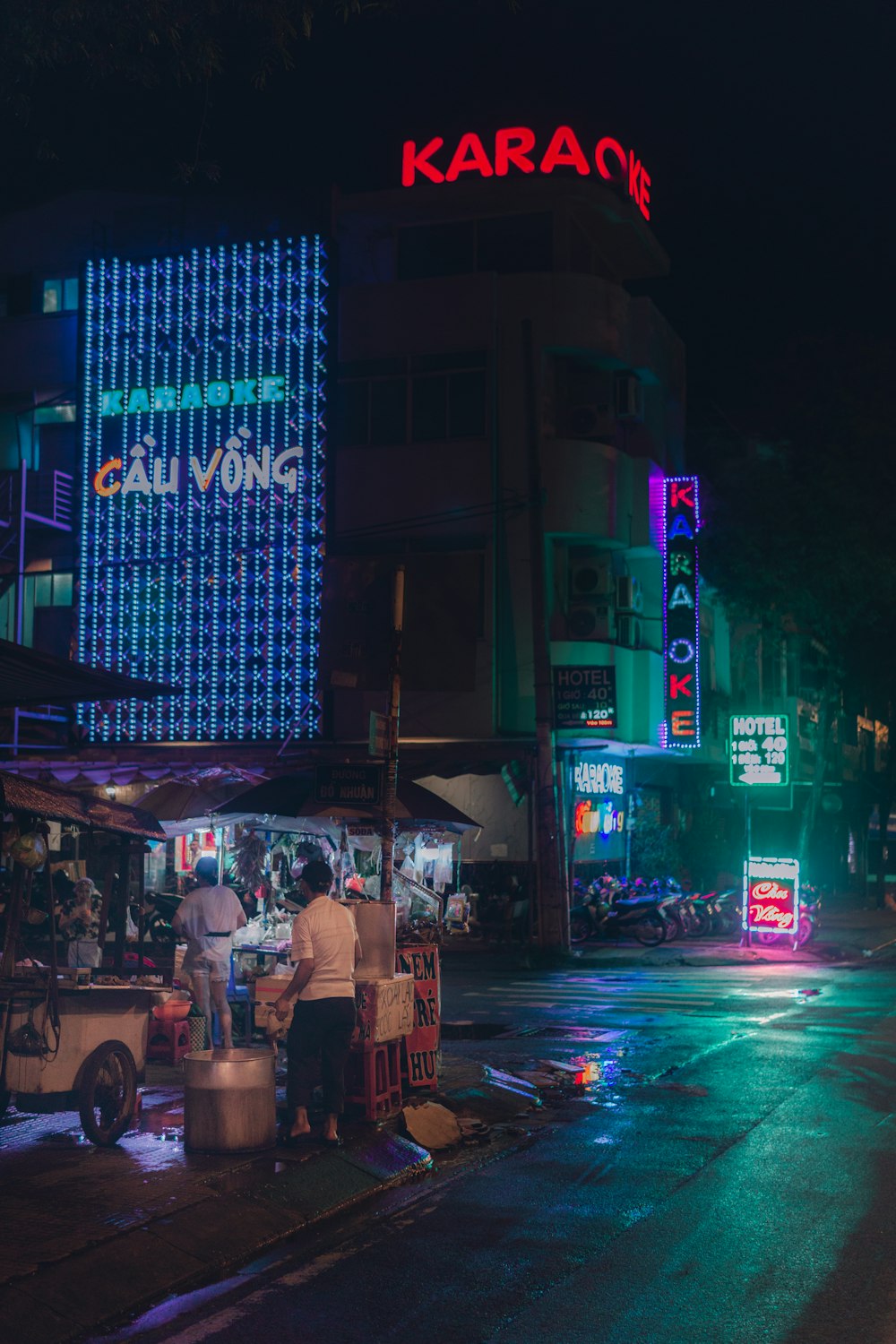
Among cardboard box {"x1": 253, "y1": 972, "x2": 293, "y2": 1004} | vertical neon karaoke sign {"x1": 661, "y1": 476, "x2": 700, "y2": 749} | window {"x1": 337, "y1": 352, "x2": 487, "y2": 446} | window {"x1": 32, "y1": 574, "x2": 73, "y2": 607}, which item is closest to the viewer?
cardboard box {"x1": 253, "y1": 972, "x2": 293, "y2": 1004}

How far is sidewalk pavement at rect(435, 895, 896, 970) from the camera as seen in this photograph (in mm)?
25391

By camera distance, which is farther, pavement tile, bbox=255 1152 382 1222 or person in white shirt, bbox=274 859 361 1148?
person in white shirt, bbox=274 859 361 1148

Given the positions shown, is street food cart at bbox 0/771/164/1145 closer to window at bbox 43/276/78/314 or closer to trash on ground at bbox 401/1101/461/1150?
trash on ground at bbox 401/1101/461/1150

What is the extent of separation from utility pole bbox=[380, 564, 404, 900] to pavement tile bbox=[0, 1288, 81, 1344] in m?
6.70

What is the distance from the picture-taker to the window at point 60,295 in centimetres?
3369

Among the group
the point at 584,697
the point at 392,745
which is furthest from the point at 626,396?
the point at 392,745

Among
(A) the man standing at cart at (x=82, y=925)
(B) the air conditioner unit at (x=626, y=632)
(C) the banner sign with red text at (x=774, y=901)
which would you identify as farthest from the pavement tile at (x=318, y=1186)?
(B) the air conditioner unit at (x=626, y=632)

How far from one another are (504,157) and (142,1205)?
27.2 metres

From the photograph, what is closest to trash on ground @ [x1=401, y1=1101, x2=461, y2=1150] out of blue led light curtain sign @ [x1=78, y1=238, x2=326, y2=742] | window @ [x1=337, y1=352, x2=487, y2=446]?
blue led light curtain sign @ [x1=78, y1=238, x2=326, y2=742]

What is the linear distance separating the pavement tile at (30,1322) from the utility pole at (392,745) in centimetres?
670

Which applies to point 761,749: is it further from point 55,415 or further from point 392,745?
point 55,415

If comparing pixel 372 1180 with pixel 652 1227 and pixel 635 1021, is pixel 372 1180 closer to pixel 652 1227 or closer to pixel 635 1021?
pixel 652 1227

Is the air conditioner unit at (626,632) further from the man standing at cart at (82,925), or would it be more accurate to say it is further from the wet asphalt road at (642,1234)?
the wet asphalt road at (642,1234)

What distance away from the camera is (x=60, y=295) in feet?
111
